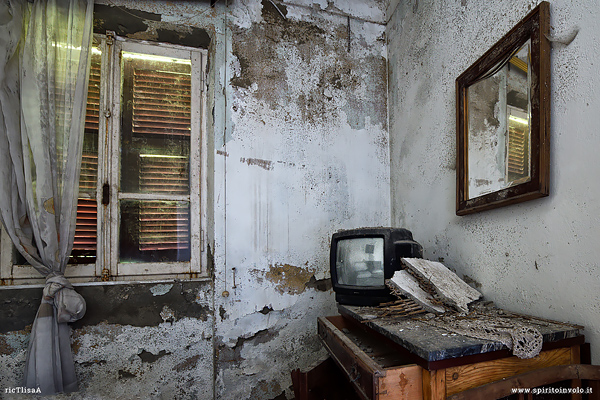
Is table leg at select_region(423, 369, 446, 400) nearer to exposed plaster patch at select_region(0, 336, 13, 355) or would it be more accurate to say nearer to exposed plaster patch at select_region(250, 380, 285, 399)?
exposed plaster patch at select_region(250, 380, 285, 399)

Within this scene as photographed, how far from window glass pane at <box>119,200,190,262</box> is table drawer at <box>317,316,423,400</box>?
1.16 m

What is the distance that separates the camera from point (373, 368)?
0.91 m

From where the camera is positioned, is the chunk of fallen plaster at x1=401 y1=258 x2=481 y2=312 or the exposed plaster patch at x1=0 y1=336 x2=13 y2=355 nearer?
the chunk of fallen plaster at x1=401 y1=258 x2=481 y2=312

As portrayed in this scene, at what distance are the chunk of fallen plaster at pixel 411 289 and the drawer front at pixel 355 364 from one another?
0.28 meters

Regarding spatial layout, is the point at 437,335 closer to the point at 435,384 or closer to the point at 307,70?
the point at 435,384

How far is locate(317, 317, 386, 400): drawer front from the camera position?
0.91 m

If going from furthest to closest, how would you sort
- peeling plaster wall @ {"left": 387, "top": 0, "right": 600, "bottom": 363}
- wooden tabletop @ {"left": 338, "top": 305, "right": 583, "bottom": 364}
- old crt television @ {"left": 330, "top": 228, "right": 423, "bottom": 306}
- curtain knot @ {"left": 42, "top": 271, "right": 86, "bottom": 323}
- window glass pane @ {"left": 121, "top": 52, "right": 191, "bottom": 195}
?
window glass pane @ {"left": 121, "top": 52, "right": 191, "bottom": 195} → curtain knot @ {"left": 42, "top": 271, "right": 86, "bottom": 323} → old crt television @ {"left": 330, "top": 228, "right": 423, "bottom": 306} → peeling plaster wall @ {"left": 387, "top": 0, "right": 600, "bottom": 363} → wooden tabletop @ {"left": 338, "top": 305, "right": 583, "bottom": 364}

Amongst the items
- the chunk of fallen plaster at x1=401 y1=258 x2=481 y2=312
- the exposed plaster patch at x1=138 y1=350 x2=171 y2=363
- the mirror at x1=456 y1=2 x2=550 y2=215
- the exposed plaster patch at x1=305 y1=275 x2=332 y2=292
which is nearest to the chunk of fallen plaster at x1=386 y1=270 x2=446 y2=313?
the chunk of fallen plaster at x1=401 y1=258 x2=481 y2=312

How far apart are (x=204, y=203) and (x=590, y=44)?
2030 mm

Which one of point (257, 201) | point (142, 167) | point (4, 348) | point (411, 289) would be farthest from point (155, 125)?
point (411, 289)

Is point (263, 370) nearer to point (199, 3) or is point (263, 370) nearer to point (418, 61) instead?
point (418, 61)

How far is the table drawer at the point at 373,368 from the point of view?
0.86 metres

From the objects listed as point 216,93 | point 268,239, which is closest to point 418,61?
point 216,93

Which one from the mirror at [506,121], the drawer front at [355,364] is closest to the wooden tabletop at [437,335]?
the drawer front at [355,364]
